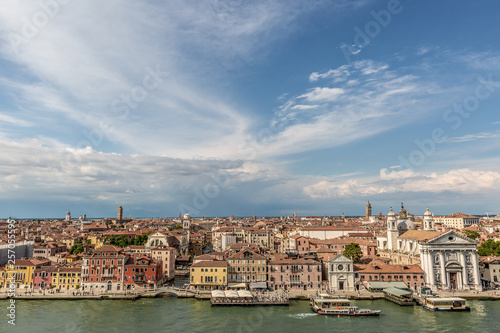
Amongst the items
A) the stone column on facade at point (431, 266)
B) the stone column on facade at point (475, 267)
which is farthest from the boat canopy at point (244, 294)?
the stone column on facade at point (475, 267)

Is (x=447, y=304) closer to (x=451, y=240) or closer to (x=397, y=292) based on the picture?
(x=397, y=292)

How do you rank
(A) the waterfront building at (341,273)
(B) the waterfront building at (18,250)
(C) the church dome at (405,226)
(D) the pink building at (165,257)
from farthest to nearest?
(C) the church dome at (405,226) < (B) the waterfront building at (18,250) < (D) the pink building at (165,257) < (A) the waterfront building at (341,273)

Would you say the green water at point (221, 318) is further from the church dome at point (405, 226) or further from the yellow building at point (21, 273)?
the church dome at point (405, 226)

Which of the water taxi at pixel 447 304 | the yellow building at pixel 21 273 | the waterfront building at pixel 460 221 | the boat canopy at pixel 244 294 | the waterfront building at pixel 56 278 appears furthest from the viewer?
the waterfront building at pixel 460 221

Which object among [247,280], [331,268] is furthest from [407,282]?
[247,280]

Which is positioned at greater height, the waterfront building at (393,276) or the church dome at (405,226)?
the church dome at (405,226)

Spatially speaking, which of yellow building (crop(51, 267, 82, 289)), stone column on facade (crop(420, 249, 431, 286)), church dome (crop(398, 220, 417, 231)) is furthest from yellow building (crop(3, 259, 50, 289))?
church dome (crop(398, 220, 417, 231))

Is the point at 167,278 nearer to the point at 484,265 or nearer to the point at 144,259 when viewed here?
the point at 144,259

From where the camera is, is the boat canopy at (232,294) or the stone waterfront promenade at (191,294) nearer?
the boat canopy at (232,294)
